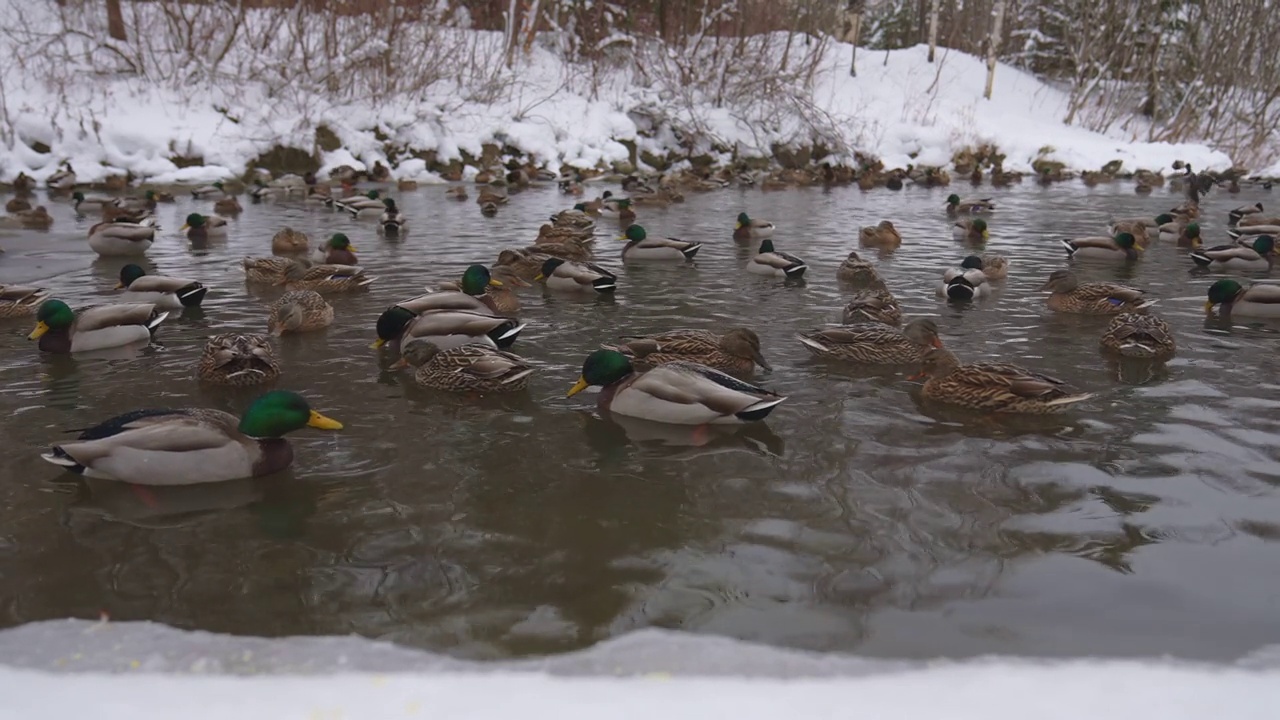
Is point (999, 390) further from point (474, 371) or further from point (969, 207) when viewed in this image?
point (969, 207)

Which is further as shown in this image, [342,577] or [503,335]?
[503,335]

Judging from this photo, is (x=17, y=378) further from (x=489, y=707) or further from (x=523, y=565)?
(x=489, y=707)

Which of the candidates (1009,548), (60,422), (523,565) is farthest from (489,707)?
(60,422)

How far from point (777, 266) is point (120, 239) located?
834 centimetres

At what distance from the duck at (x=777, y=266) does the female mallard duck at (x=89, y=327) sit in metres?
6.51

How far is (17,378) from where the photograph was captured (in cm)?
700

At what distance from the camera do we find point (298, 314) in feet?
27.4

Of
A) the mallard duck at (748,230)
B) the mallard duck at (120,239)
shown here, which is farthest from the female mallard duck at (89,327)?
the mallard duck at (748,230)

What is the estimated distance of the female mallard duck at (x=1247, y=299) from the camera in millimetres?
8984

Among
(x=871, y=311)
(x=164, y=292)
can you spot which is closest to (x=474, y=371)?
(x=871, y=311)

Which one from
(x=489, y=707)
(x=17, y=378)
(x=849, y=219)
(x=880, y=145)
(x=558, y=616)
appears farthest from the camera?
(x=880, y=145)

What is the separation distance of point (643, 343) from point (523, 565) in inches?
134

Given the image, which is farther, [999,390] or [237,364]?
[237,364]

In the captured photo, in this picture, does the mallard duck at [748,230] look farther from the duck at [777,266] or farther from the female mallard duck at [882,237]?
the duck at [777,266]
